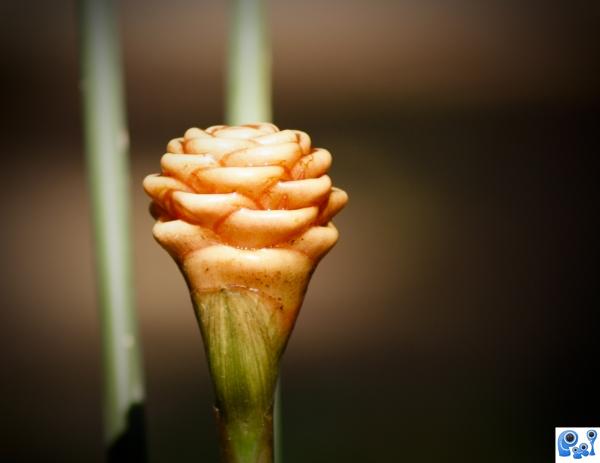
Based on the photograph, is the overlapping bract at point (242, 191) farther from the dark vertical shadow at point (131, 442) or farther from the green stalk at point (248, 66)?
the dark vertical shadow at point (131, 442)

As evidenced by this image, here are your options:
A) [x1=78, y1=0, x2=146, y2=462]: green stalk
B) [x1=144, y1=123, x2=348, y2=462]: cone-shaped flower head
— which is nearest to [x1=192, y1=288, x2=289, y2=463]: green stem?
[x1=144, y1=123, x2=348, y2=462]: cone-shaped flower head

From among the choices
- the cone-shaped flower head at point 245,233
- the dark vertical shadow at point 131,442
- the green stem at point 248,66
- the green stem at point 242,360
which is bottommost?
the dark vertical shadow at point 131,442

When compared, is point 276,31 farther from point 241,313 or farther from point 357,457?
point 357,457

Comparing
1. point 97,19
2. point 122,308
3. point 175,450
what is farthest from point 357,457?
point 97,19

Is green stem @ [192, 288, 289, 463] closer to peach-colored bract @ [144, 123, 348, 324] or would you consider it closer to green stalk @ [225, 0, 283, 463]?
peach-colored bract @ [144, 123, 348, 324]

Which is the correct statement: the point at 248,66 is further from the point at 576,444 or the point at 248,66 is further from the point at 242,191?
the point at 576,444

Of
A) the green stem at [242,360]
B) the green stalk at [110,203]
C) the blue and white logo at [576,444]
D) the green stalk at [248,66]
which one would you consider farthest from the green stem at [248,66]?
the blue and white logo at [576,444]
